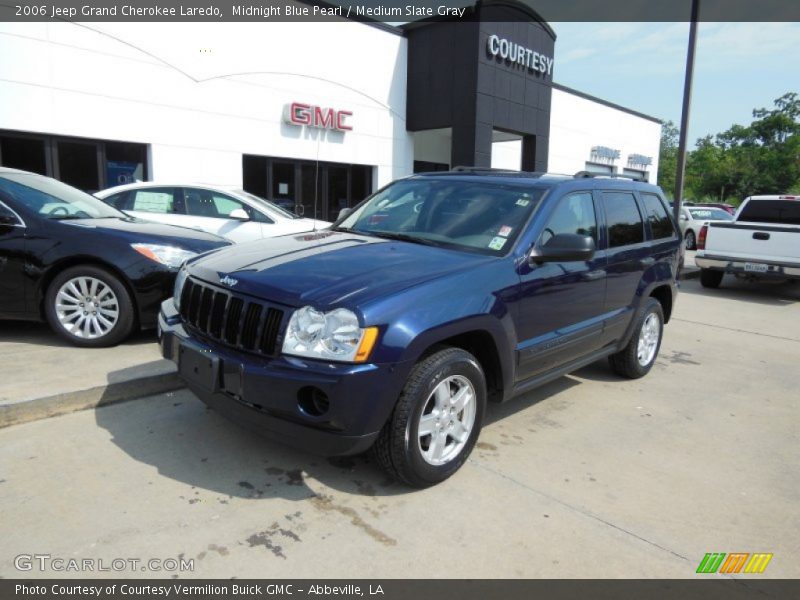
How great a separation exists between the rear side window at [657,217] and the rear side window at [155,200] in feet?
20.3

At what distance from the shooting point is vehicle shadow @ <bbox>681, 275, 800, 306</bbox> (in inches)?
416

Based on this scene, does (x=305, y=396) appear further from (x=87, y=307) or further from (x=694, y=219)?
(x=694, y=219)

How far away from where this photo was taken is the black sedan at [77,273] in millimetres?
4855

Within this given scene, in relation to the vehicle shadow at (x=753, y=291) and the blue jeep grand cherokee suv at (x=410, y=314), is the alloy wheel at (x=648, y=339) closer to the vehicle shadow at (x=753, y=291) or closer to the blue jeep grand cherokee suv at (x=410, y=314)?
the blue jeep grand cherokee suv at (x=410, y=314)

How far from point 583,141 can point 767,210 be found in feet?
43.3

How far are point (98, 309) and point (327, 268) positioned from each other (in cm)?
284

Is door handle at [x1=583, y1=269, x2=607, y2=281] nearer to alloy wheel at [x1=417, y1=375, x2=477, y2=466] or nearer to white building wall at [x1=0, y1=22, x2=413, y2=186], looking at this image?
alloy wheel at [x1=417, y1=375, x2=477, y2=466]

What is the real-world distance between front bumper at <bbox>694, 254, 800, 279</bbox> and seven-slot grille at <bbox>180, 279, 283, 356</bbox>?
33.2 feet

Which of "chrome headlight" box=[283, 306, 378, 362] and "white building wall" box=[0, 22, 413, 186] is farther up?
"white building wall" box=[0, 22, 413, 186]

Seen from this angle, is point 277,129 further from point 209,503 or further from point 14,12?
point 209,503

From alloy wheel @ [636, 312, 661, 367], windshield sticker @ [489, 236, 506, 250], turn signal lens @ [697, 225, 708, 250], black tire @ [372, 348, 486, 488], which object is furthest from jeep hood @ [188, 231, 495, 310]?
turn signal lens @ [697, 225, 708, 250]

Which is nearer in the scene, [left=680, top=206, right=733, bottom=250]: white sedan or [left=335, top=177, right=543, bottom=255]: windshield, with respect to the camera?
[left=335, top=177, right=543, bottom=255]: windshield

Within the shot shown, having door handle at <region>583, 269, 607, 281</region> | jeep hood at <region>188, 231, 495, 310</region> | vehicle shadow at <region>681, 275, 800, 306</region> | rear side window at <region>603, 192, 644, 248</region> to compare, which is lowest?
vehicle shadow at <region>681, 275, 800, 306</region>

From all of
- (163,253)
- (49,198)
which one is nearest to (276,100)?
(49,198)
